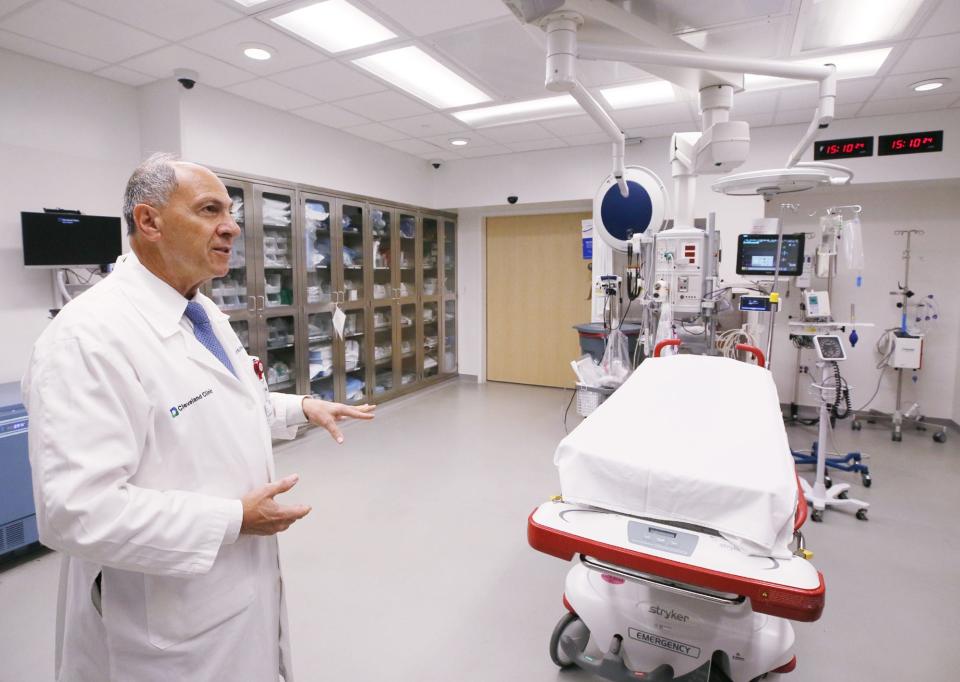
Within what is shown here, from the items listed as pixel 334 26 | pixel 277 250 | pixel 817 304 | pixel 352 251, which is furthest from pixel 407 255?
pixel 817 304

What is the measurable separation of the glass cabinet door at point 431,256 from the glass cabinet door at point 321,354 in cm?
175

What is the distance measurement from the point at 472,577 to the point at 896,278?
16.0 ft

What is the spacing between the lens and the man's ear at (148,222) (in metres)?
1.12

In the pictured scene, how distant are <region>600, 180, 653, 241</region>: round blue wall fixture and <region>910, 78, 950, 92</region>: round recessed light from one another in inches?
84.8

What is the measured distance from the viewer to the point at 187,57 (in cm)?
325

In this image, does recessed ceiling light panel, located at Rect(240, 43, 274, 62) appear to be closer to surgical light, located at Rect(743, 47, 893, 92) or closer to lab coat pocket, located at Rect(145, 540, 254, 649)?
surgical light, located at Rect(743, 47, 893, 92)

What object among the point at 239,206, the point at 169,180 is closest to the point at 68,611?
the point at 169,180

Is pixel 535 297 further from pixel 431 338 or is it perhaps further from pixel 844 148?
pixel 844 148

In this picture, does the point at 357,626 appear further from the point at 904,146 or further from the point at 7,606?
the point at 904,146

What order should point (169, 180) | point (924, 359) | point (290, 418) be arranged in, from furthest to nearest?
point (924, 359) < point (290, 418) < point (169, 180)

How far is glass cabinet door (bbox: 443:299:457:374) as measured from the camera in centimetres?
686

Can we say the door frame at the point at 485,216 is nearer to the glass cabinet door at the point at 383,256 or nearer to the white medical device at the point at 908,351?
the glass cabinet door at the point at 383,256

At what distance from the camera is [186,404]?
3.62 feet

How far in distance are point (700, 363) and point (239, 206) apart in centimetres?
356
